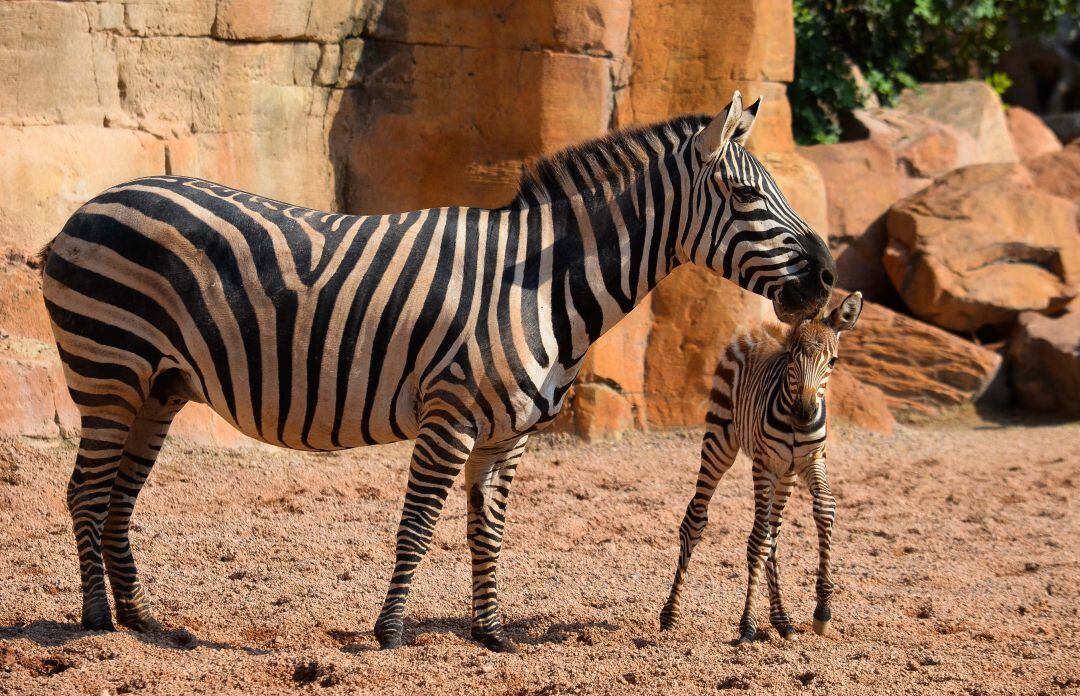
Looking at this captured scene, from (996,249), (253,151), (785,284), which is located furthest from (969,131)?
(785,284)

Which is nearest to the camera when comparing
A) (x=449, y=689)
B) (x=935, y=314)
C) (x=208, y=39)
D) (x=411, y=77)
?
(x=449, y=689)

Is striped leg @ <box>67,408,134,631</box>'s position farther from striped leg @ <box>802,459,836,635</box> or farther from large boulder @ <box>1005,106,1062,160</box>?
large boulder @ <box>1005,106,1062,160</box>

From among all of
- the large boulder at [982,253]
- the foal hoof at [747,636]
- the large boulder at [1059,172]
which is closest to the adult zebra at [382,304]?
the foal hoof at [747,636]

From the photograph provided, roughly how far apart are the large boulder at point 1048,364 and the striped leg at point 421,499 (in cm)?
850

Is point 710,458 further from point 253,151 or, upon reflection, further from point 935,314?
point 935,314

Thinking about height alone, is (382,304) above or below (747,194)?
below

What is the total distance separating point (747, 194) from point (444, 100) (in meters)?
4.97

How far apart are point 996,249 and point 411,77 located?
6.75 meters

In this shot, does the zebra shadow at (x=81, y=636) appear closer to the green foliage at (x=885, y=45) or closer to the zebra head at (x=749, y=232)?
the zebra head at (x=749, y=232)

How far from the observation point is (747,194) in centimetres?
534

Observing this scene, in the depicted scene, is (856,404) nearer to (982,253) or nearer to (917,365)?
(917,365)

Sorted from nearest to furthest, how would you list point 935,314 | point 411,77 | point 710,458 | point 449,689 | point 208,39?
point 449,689
point 710,458
point 208,39
point 411,77
point 935,314

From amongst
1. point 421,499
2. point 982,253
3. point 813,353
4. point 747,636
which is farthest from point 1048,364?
point 421,499

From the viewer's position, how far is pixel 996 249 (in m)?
12.8
